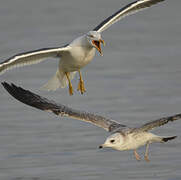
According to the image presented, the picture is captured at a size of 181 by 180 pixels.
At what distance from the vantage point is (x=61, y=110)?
15.0 m

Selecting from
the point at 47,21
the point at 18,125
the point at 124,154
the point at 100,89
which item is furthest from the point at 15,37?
the point at 124,154

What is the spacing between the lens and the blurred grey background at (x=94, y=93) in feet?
53.3

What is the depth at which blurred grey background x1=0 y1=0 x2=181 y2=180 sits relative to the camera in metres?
16.2

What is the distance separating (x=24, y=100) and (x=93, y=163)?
1915 millimetres

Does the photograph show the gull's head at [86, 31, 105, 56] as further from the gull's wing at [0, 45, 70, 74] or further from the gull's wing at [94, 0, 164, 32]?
the gull's wing at [94, 0, 164, 32]

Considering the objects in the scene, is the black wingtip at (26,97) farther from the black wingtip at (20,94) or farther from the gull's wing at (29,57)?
the gull's wing at (29,57)

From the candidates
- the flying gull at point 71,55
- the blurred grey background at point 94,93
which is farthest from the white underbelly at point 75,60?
the blurred grey background at point 94,93

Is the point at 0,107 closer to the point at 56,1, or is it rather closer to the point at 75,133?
the point at 75,133

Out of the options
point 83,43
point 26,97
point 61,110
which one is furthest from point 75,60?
point 61,110

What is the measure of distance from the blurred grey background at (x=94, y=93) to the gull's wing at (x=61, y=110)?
3.70ft

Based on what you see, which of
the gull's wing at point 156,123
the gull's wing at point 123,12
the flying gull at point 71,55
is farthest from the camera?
the gull's wing at point 123,12

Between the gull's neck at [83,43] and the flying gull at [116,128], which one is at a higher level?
the gull's neck at [83,43]

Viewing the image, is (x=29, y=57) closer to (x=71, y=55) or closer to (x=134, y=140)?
(x=71, y=55)

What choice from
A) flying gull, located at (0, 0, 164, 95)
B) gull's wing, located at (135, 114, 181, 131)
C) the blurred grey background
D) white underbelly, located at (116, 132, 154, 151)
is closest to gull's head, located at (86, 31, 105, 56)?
flying gull, located at (0, 0, 164, 95)
